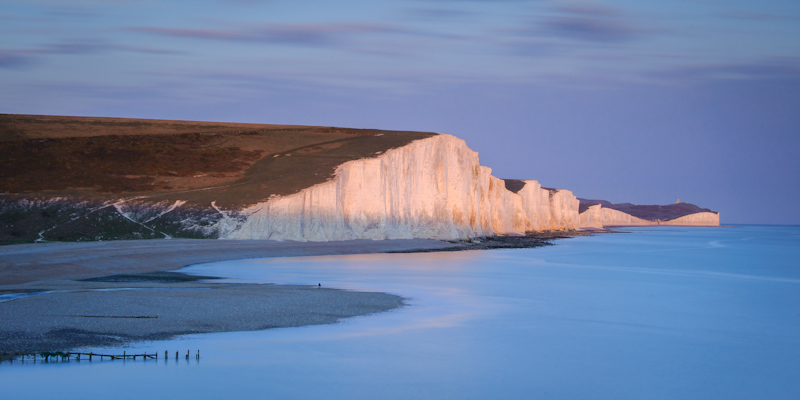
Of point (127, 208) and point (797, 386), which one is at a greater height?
point (127, 208)

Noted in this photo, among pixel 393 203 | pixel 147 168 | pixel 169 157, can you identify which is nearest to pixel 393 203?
pixel 393 203

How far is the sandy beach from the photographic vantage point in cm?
1296

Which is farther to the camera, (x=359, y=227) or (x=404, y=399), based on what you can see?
(x=359, y=227)

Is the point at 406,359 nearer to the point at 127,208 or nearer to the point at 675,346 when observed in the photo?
the point at 675,346

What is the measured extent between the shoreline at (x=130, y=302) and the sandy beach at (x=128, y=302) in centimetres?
2

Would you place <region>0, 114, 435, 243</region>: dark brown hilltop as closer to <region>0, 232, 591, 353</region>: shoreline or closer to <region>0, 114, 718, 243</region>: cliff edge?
<region>0, 114, 718, 243</region>: cliff edge

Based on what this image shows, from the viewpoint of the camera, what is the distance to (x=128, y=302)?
16469 millimetres

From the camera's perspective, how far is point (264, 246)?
3994 centimetres

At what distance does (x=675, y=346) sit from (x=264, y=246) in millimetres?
28740

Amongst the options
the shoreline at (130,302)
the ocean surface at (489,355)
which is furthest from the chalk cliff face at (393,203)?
the ocean surface at (489,355)

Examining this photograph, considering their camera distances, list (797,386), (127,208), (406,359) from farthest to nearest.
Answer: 1. (127,208)
2. (406,359)
3. (797,386)

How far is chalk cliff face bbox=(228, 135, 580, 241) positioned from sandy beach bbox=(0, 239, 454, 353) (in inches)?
615

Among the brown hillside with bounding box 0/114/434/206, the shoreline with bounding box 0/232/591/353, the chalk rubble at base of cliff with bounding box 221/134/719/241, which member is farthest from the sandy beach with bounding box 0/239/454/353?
the brown hillside with bounding box 0/114/434/206

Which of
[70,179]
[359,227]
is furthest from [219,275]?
[70,179]
